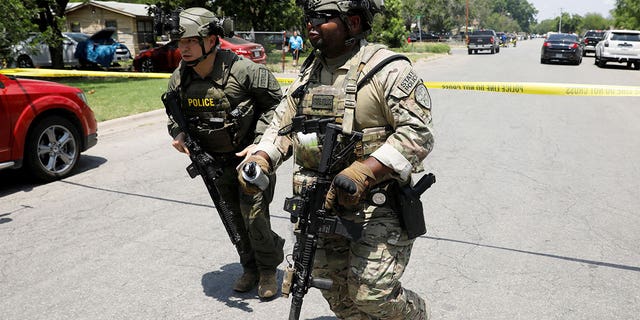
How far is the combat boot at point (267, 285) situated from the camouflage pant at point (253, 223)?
34mm

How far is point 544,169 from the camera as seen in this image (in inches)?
264

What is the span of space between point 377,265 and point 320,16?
106 cm

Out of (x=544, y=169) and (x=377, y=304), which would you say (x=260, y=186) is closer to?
(x=377, y=304)

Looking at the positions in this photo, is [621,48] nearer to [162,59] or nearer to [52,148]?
[162,59]

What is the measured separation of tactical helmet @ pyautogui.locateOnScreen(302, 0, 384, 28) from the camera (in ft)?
7.63

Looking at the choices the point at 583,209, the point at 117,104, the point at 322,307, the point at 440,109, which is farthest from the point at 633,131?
the point at 117,104

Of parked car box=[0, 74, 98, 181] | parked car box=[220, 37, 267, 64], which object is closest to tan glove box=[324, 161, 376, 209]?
parked car box=[0, 74, 98, 181]

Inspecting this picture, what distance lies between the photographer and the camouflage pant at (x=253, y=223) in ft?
11.4

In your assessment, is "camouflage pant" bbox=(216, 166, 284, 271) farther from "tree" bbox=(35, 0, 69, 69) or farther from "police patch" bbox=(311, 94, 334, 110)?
"tree" bbox=(35, 0, 69, 69)

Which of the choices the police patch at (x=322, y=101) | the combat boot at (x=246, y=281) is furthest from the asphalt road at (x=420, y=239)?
the police patch at (x=322, y=101)

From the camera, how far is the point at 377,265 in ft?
7.84

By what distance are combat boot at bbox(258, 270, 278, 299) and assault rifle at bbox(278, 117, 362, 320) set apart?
1.16 metres

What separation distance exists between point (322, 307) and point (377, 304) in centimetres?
115

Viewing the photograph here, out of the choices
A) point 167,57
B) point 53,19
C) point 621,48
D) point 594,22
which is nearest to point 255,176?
point 167,57
